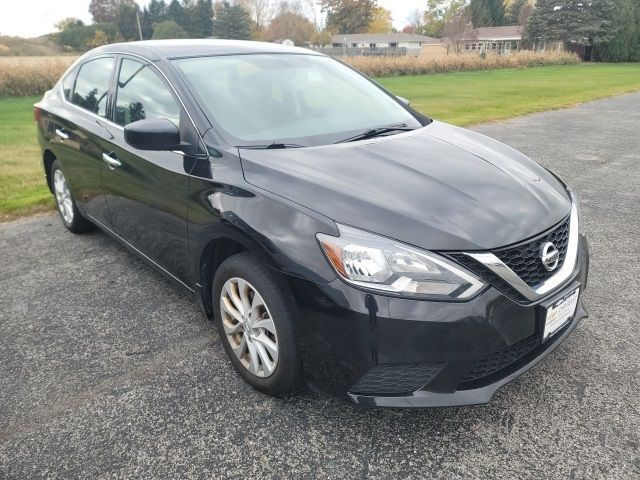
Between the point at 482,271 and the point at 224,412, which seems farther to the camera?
the point at 224,412

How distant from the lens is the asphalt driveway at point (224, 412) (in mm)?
2010

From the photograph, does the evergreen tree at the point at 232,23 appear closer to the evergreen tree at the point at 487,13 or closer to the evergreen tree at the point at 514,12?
the evergreen tree at the point at 487,13

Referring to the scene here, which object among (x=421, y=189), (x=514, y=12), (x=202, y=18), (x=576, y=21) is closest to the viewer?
(x=421, y=189)

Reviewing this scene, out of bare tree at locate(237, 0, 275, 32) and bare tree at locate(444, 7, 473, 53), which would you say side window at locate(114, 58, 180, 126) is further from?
bare tree at locate(237, 0, 275, 32)

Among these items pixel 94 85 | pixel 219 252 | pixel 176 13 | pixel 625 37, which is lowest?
pixel 219 252

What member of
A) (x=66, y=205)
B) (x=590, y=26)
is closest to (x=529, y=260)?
(x=66, y=205)

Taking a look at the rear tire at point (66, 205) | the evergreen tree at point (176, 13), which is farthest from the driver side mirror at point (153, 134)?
the evergreen tree at point (176, 13)

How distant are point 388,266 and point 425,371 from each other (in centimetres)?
43

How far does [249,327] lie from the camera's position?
7.74 ft

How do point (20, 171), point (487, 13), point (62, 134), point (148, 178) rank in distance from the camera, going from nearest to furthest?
point (148, 178) < point (62, 134) < point (20, 171) < point (487, 13)

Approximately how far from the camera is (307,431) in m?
2.18

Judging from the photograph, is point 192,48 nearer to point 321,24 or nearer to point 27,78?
point 27,78

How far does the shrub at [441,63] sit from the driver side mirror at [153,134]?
78.8 feet

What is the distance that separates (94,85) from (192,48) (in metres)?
1.06
